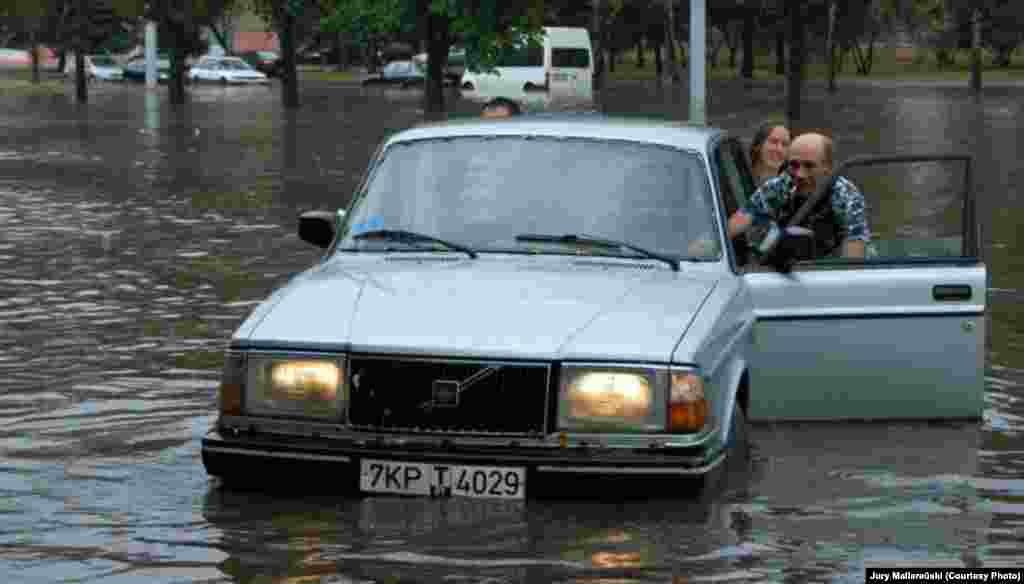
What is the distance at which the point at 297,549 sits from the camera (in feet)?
25.5

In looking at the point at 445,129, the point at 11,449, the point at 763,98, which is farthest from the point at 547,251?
the point at 763,98

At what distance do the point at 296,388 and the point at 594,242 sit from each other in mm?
1603

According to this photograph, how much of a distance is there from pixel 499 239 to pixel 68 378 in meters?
4.21

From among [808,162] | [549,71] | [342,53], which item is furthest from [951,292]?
[342,53]

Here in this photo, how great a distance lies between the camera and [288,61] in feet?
209

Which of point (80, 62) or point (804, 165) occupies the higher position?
point (804, 165)

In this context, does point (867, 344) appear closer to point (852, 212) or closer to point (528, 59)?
point (852, 212)

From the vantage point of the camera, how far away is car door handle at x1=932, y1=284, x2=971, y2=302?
9.52m

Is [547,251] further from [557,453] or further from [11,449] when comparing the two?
[11,449]

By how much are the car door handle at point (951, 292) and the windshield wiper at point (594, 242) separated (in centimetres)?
130

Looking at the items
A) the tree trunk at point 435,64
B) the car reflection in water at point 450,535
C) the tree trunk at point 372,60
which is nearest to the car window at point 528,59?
the tree trunk at point 435,64

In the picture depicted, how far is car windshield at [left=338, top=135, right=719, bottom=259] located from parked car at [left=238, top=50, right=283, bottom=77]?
9669 cm

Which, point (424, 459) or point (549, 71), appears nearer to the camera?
point (424, 459)

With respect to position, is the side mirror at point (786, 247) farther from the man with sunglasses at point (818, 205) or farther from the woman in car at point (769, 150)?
the woman in car at point (769, 150)
